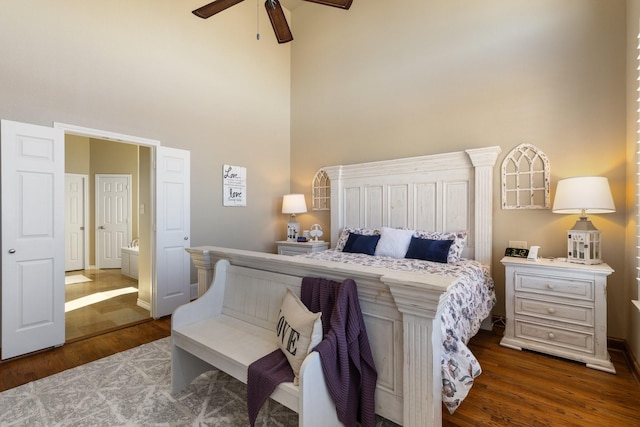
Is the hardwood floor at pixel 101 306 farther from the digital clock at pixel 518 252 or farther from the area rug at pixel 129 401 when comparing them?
the digital clock at pixel 518 252

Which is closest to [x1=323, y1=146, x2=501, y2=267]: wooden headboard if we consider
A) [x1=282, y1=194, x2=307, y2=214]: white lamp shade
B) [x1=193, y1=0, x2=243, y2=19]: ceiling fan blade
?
[x1=282, y1=194, x2=307, y2=214]: white lamp shade

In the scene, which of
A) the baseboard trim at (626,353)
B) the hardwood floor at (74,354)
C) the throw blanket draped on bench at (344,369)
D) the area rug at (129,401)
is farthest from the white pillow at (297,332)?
the baseboard trim at (626,353)

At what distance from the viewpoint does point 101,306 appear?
3824 mm

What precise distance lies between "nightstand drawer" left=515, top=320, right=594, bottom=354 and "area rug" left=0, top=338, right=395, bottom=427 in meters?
1.67

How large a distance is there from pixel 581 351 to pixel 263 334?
251cm

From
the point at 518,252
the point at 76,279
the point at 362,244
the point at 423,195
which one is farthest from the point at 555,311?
the point at 76,279

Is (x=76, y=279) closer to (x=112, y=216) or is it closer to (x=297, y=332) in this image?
(x=112, y=216)

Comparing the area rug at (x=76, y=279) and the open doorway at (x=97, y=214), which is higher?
the open doorway at (x=97, y=214)

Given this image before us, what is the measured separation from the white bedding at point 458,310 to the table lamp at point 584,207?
29.5 inches

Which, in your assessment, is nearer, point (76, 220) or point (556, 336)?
point (556, 336)

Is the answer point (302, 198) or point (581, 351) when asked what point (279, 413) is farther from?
point (302, 198)

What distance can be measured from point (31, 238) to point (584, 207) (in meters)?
4.65

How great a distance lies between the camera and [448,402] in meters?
1.45

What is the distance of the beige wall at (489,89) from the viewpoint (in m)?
2.67
